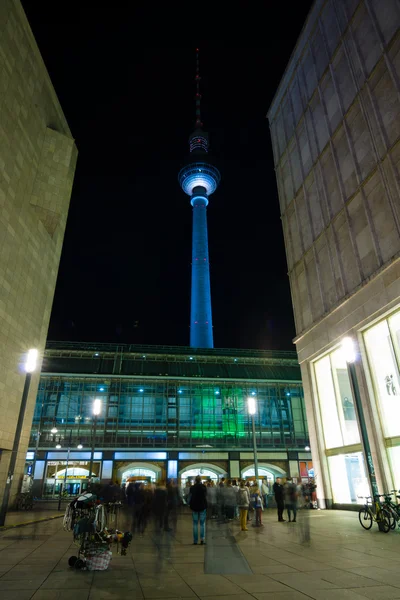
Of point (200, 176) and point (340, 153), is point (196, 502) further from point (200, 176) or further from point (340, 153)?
point (200, 176)

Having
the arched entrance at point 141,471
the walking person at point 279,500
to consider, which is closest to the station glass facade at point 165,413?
the arched entrance at point 141,471

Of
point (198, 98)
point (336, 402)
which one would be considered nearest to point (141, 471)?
point (336, 402)

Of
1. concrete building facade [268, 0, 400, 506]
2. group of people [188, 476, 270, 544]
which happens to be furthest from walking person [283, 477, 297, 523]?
concrete building facade [268, 0, 400, 506]

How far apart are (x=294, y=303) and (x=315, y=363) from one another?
5327mm

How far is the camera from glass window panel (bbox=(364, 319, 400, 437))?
773 inches

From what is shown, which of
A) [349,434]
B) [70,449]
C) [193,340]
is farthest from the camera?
[193,340]

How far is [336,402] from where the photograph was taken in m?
25.2

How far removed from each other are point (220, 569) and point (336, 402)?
1842 cm

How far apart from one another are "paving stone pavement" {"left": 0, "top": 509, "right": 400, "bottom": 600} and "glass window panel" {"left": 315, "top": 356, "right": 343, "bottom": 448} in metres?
11.4

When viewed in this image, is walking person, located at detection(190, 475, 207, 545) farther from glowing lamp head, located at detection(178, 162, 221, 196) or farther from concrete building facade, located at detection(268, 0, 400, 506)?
glowing lamp head, located at detection(178, 162, 221, 196)

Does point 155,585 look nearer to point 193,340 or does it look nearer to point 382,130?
point 382,130

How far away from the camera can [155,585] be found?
7.49 meters

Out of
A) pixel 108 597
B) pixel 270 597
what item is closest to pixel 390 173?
pixel 270 597

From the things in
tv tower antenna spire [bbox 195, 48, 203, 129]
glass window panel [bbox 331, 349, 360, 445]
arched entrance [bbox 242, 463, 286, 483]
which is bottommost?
arched entrance [bbox 242, 463, 286, 483]
